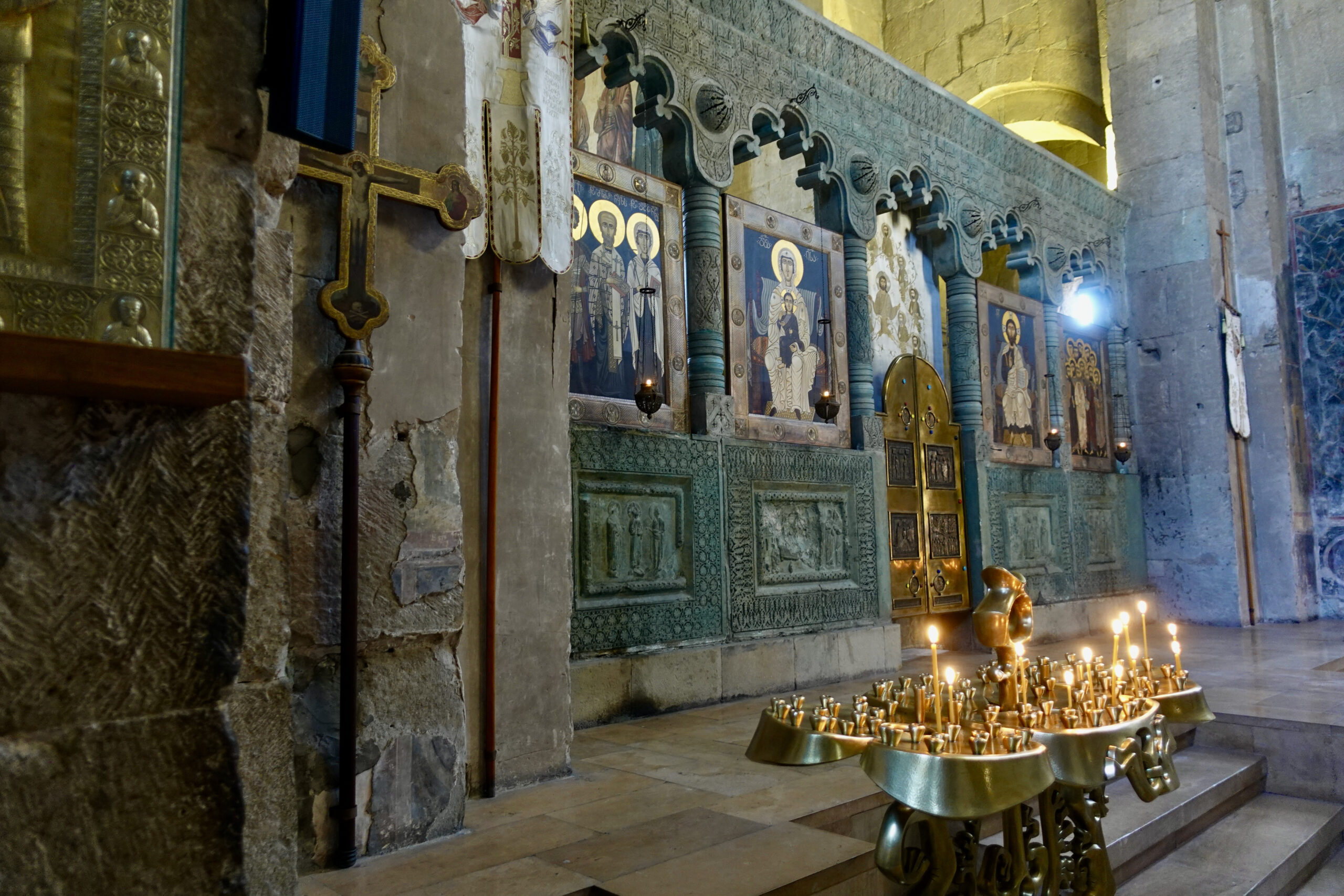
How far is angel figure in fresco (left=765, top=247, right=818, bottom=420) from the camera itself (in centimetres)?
645

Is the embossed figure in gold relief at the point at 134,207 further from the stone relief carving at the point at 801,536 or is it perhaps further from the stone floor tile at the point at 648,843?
the stone relief carving at the point at 801,536

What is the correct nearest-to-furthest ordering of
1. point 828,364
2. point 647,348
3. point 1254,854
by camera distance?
point 1254,854 < point 647,348 < point 828,364

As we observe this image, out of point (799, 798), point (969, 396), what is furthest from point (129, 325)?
point (969, 396)

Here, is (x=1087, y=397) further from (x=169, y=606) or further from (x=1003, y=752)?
(x=169, y=606)

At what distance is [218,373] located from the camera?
1.47 m

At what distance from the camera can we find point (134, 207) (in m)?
1.53

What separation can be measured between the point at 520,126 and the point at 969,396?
18.6 ft

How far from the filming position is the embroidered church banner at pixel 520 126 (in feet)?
12.1

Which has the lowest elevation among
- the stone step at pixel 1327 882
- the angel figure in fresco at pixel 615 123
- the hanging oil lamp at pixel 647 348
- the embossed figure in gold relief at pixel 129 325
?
the stone step at pixel 1327 882

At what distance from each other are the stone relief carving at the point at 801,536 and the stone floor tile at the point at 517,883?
3525 millimetres

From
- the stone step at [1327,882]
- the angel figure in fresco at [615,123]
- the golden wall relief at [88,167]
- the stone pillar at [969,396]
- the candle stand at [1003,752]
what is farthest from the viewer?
the stone pillar at [969,396]

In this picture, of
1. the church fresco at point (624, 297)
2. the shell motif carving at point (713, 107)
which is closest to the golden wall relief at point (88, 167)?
the church fresco at point (624, 297)

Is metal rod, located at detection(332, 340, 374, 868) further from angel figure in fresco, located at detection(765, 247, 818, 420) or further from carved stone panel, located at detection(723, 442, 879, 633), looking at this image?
angel figure in fresco, located at detection(765, 247, 818, 420)

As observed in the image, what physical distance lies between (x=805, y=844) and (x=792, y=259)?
479 centimetres
